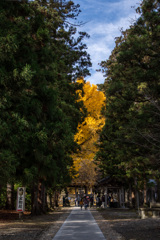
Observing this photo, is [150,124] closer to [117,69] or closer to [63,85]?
[117,69]

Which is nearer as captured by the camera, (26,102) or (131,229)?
(26,102)

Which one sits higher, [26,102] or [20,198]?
[26,102]

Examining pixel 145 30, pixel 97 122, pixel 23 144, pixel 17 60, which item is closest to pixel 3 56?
pixel 17 60

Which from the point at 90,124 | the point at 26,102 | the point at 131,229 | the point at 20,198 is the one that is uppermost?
the point at 90,124

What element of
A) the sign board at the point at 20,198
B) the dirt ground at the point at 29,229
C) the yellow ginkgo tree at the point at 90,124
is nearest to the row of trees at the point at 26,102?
the dirt ground at the point at 29,229

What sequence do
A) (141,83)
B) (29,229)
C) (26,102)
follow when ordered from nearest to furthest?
1. (26,102)
2. (141,83)
3. (29,229)

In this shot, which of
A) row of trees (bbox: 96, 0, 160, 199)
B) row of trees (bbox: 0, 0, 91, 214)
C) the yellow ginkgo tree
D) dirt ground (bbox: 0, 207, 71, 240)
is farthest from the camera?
the yellow ginkgo tree

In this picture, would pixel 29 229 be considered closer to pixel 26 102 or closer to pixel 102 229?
pixel 102 229

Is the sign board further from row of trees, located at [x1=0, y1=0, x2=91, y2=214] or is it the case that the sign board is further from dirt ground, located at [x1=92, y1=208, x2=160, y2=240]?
row of trees, located at [x1=0, y1=0, x2=91, y2=214]

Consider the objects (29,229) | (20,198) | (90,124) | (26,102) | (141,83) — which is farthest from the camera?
(90,124)

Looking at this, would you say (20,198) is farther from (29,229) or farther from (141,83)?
(141,83)

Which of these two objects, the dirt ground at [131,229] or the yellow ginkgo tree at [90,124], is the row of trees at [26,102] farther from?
the yellow ginkgo tree at [90,124]

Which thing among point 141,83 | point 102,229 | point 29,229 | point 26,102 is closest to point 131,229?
point 102,229

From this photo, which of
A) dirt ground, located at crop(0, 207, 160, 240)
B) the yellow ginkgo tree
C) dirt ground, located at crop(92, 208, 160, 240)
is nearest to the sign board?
dirt ground, located at crop(0, 207, 160, 240)
